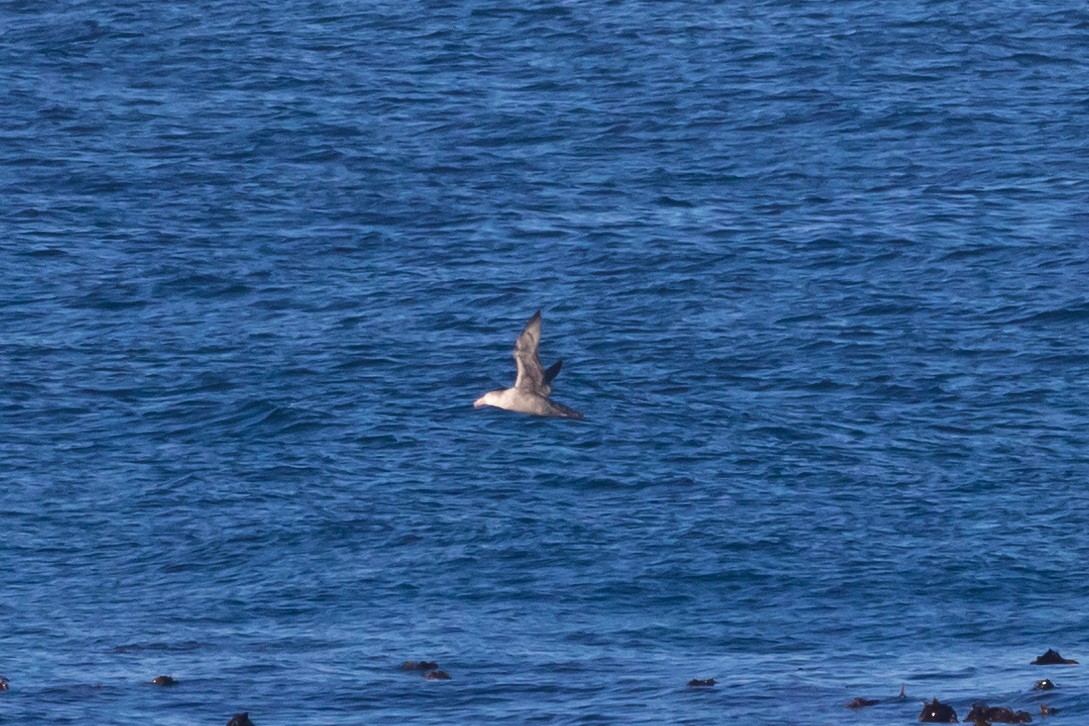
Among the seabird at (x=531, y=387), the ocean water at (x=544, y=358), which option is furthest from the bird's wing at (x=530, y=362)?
the ocean water at (x=544, y=358)

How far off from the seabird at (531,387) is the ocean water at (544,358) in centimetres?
680

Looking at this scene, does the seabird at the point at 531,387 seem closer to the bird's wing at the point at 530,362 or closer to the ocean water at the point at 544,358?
the bird's wing at the point at 530,362

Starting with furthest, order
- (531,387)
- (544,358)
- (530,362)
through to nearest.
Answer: (544,358) → (531,387) → (530,362)

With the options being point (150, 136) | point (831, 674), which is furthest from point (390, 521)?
point (150, 136)

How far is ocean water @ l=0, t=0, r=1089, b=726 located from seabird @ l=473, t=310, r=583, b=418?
6.80m

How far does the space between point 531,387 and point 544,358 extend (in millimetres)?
21914

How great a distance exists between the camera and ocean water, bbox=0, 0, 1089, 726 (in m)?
45.4

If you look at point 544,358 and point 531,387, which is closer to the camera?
point 531,387

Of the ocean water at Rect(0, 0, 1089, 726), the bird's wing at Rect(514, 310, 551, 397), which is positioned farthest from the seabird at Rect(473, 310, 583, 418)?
the ocean water at Rect(0, 0, 1089, 726)

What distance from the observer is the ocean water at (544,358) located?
45375 millimetres

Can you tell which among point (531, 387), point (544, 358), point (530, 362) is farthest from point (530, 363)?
point (544, 358)

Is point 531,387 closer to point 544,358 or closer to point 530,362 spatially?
point 530,362

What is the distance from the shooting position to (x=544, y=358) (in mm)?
58500

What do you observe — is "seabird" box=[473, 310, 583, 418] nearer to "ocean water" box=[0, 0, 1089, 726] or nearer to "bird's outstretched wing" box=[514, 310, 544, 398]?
"bird's outstretched wing" box=[514, 310, 544, 398]
